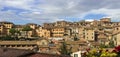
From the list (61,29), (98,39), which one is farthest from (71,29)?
(98,39)

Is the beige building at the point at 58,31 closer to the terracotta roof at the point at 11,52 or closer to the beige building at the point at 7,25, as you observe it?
the beige building at the point at 7,25

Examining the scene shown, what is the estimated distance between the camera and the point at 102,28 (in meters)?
103

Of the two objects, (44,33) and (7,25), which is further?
(7,25)

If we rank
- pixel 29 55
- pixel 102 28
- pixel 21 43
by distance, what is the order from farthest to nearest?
pixel 102 28, pixel 21 43, pixel 29 55

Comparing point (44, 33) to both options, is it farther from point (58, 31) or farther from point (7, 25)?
point (7, 25)

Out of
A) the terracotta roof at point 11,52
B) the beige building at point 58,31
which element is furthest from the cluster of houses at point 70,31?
the terracotta roof at point 11,52

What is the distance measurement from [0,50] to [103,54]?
6056 millimetres

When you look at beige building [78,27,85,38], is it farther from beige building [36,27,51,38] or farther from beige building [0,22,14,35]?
beige building [0,22,14,35]

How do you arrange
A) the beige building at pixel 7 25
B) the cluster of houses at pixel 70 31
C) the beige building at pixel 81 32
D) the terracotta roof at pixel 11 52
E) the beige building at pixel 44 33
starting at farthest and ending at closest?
1. the beige building at pixel 7 25
2. the beige building at pixel 44 33
3. the beige building at pixel 81 32
4. the cluster of houses at pixel 70 31
5. the terracotta roof at pixel 11 52

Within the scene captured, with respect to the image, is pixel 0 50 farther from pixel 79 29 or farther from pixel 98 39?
pixel 79 29

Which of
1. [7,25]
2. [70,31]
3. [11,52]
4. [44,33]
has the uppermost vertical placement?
[11,52]

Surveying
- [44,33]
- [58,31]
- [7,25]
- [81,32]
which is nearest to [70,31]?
[58,31]

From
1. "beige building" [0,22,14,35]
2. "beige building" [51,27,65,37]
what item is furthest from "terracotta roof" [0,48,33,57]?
"beige building" [0,22,14,35]

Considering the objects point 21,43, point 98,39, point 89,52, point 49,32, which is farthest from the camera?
point 49,32
